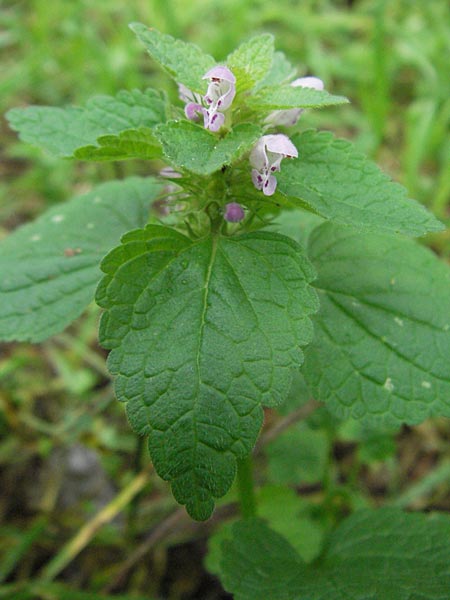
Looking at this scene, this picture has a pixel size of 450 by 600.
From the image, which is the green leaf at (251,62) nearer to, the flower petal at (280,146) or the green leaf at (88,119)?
the flower petal at (280,146)

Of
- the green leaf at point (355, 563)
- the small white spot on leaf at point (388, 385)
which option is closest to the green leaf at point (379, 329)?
the small white spot on leaf at point (388, 385)

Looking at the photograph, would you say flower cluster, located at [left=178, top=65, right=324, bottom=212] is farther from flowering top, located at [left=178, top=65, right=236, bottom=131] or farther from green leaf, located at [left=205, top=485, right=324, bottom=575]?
green leaf, located at [left=205, top=485, right=324, bottom=575]

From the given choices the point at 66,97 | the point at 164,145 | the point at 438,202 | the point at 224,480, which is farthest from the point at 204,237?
the point at 66,97

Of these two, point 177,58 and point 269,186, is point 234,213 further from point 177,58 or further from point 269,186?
point 177,58

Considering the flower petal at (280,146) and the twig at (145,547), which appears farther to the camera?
the twig at (145,547)

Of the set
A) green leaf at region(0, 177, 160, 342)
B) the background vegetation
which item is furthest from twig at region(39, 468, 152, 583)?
green leaf at region(0, 177, 160, 342)
